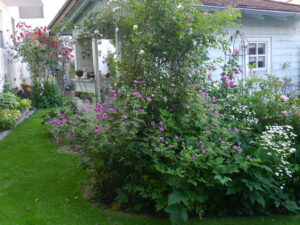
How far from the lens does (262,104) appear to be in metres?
4.35

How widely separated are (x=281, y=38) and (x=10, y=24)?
988 centimetres

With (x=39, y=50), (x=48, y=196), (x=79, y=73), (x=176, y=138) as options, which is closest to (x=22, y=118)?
(x=79, y=73)

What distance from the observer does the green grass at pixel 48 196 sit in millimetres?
3172

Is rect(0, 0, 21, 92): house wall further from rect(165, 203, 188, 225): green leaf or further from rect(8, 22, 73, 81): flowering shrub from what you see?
rect(165, 203, 188, 225): green leaf

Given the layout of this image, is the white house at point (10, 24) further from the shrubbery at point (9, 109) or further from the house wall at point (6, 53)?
the shrubbery at point (9, 109)

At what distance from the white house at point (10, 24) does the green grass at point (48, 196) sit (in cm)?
513

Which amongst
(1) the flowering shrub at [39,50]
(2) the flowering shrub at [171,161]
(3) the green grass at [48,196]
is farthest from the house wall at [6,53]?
(2) the flowering shrub at [171,161]

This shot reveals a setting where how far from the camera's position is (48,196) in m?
3.74

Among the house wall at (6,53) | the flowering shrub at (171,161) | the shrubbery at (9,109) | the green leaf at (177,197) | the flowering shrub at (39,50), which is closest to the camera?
the green leaf at (177,197)

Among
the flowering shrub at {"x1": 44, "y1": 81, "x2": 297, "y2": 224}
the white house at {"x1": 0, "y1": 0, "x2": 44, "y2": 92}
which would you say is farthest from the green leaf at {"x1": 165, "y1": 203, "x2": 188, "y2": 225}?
the white house at {"x1": 0, "y1": 0, "x2": 44, "y2": 92}

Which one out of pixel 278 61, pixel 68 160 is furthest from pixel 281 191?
pixel 278 61

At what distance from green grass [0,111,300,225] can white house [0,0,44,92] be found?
5.13m

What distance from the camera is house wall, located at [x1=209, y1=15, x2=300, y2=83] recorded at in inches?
318

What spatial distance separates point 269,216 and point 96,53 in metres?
5.29
